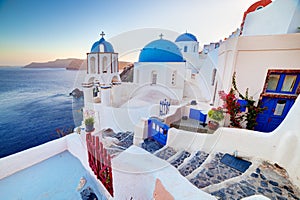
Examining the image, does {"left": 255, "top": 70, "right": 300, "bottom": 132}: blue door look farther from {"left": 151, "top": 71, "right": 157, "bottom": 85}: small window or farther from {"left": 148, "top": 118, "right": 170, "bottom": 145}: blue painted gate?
{"left": 151, "top": 71, "right": 157, "bottom": 85}: small window

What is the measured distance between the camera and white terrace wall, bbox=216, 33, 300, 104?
3262 millimetres

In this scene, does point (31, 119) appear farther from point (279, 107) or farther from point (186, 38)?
point (186, 38)

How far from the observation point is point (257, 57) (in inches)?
141

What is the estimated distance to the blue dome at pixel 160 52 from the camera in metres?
9.38

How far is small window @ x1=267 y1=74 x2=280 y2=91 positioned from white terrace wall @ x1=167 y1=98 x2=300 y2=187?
1366mm

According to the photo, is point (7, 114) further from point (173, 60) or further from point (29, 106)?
point (173, 60)

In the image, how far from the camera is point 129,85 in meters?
10.6

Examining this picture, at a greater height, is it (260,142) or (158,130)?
(260,142)

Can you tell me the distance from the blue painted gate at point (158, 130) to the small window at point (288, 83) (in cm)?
346

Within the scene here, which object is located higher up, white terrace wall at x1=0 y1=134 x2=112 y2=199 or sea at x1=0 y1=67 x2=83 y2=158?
white terrace wall at x1=0 y1=134 x2=112 y2=199

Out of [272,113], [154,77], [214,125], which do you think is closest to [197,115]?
[214,125]

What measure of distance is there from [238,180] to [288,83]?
10.3 feet

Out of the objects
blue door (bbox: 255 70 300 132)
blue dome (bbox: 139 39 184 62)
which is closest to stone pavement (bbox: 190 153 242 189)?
blue door (bbox: 255 70 300 132)

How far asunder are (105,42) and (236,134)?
28.3ft
